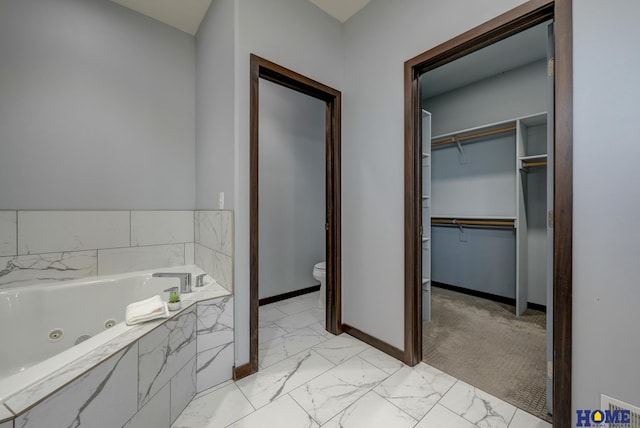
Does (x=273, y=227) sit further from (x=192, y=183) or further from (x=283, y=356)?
(x=283, y=356)

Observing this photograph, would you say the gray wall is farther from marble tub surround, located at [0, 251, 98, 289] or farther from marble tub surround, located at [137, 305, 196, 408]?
marble tub surround, located at [0, 251, 98, 289]

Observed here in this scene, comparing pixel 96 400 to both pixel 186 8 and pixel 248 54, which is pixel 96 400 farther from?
pixel 186 8

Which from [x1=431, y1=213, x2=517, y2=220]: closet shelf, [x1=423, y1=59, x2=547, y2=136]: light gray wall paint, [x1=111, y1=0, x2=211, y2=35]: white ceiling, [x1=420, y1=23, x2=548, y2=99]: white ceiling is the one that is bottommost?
[x1=431, y1=213, x2=517, y2=220]: closet shelf

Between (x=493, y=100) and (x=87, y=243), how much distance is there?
169 inches

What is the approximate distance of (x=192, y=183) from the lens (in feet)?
8.09

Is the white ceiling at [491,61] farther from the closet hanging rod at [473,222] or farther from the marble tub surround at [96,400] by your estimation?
the marble tub surround at [96,400]

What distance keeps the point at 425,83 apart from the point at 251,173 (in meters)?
2.66

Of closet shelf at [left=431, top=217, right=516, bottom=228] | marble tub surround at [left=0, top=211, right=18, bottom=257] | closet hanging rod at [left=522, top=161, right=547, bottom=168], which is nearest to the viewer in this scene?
marble tub surround at [left=0, top=211, right=18, bottom=257]

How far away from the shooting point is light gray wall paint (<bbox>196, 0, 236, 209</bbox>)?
1.74 meters

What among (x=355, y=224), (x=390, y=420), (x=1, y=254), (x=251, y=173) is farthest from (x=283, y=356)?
(x=1, y=254)

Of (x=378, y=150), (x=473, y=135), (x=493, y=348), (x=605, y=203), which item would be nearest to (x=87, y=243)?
(x=378, y=150)

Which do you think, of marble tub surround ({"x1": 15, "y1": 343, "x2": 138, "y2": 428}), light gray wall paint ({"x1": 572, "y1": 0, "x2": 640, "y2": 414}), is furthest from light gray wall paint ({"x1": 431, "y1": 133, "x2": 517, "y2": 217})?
marble tub surround ({"x1": 15, "y1": 343, "x2": 138, "y2": 428})

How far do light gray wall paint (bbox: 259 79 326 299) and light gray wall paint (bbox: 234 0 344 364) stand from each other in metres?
1.02

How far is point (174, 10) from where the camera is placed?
214 centimetres
